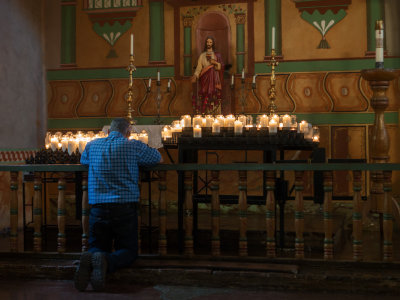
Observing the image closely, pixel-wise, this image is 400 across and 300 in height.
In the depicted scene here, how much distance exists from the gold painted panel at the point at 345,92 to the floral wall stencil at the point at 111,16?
13.4ft

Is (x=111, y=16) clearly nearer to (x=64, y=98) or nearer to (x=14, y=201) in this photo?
(x=64, y=98)

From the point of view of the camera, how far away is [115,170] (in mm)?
4023

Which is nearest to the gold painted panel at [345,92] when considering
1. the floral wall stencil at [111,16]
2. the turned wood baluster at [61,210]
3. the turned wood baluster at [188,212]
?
the floral wall stencil at [111,16]

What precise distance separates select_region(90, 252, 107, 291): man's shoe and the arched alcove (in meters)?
5.97

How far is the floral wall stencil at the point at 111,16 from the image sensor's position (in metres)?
9.21

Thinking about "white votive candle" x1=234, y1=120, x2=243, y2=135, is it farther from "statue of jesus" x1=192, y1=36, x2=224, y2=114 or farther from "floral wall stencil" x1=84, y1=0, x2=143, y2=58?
"floral wall stencil" x1=84, y1=0, x2=143, y2=58

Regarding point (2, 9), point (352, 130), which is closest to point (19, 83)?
point (2, 9)

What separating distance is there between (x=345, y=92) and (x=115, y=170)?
575 cm

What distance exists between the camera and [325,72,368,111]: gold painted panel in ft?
27.6

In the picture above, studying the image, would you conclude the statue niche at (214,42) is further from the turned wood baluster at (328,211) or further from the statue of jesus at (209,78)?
the turned wood baluster at (328,211)

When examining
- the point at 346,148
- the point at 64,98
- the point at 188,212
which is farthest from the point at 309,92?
the point at 188,212

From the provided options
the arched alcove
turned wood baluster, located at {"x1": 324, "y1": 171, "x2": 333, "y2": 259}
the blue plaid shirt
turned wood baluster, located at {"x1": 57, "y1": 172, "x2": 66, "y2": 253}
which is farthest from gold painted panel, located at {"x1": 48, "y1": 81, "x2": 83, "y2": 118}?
turned wood baluster, located at {"x1": 324, "y1": 171, "x2": 333, "y2": 259}

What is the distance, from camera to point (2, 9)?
24.4 feet

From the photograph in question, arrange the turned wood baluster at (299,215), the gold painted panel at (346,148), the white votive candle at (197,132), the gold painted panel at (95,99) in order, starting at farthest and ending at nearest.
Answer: the gold painted panel at (95,99), the gold painted panel at (346,148), the white votive candle at (197,132), the turned wood baluster at (299,215)
